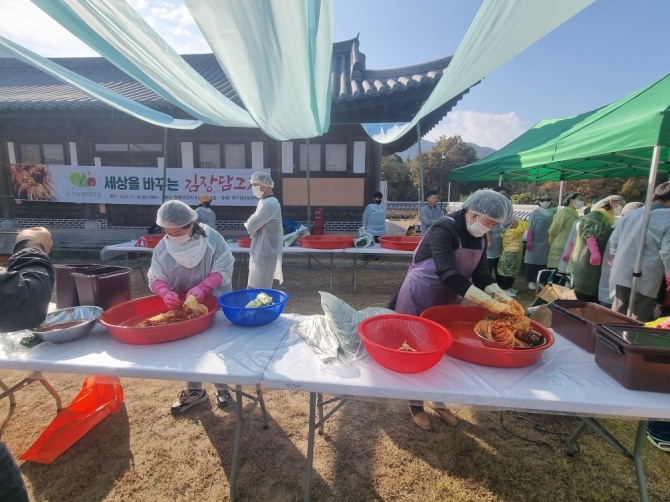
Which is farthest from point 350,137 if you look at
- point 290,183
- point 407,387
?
point 407,387

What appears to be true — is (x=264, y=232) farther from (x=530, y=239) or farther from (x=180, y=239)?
(x=530, y=239)

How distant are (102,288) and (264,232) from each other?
1822 millimetres

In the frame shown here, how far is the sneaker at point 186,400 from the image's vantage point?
2236mm

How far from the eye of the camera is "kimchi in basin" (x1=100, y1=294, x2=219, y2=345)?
151cm

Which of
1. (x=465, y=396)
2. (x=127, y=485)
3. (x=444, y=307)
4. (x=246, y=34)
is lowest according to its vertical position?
(x=127, y=485)

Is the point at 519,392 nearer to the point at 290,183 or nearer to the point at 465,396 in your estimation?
the point at 465,396

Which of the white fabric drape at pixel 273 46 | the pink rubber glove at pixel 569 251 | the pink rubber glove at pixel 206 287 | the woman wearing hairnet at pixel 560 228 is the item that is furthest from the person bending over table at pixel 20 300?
the woman wearing hairnet at pixel 560 228

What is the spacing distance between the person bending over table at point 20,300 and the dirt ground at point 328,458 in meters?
0.45

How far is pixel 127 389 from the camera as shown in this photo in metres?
2.50

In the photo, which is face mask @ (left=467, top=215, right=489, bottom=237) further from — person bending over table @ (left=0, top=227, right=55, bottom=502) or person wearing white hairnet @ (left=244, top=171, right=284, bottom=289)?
person wearing white hairnet @ (left=244, top=171, right=284, bottom=289)

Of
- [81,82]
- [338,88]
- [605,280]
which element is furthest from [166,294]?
[338,88]

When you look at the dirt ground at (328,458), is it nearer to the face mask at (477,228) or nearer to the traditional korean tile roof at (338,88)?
the face mask at (477,228)

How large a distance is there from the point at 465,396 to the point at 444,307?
0.65m

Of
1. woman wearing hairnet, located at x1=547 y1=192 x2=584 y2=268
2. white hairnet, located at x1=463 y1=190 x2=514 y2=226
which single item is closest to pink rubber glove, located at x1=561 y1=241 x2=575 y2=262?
woman wearing hairnet, located at x1=547 y1=192 x2=584 y2=268
